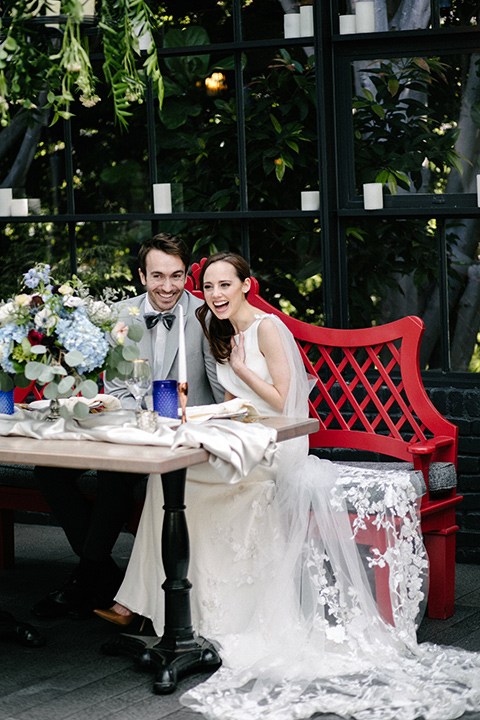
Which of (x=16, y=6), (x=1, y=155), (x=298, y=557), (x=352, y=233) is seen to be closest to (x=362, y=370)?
(x=352, y=233)

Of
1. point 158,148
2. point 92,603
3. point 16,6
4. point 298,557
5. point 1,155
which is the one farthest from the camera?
point 1,155

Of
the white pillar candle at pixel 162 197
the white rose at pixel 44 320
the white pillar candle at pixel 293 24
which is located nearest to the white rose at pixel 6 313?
the white rose at pixel 44 320

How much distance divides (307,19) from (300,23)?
0.04 meters

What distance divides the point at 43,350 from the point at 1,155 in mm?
2519

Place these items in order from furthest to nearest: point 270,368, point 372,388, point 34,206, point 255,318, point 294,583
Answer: point 34,206
point 372,388
point 255,318
point 270,368
point 294,583

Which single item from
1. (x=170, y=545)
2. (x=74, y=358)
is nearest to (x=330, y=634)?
(x=170, y=545)

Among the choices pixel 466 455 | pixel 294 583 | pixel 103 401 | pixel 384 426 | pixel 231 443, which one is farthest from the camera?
pixel 384 426

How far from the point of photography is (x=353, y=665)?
3334 millimetres

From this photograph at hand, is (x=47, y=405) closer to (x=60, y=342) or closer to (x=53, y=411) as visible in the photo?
(x=53, y=411)

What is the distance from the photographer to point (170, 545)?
3.34m

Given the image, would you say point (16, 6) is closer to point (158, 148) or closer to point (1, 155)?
point (158, 148)

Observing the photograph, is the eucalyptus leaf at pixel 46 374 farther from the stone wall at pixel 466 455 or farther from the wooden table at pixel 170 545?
the stone wall at pixel 466 455

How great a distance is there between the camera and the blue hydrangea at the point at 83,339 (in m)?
3.36

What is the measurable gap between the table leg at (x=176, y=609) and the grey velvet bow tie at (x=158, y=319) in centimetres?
103
